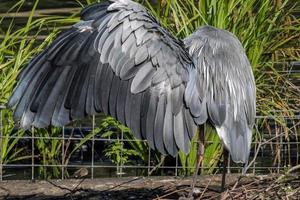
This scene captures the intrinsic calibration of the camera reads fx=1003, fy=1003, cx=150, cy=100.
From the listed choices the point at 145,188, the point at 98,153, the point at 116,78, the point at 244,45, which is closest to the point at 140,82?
the point at 116,78

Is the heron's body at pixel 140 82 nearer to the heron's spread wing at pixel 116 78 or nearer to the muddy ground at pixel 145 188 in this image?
the heron's spread wing at pixel 116 78

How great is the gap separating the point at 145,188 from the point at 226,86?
4.33 ft

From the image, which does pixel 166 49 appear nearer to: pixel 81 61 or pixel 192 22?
pixel 81 61

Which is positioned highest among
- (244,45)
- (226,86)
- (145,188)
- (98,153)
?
(244,45)

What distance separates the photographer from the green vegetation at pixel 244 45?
25.0 ft

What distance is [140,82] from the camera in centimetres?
616

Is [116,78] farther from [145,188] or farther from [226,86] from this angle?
[145,188]

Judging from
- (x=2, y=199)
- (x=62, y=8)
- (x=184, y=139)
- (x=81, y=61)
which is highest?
(x=62, y=8)

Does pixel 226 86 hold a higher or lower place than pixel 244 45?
lower

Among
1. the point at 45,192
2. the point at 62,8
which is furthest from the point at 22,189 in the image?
the point at 62,8

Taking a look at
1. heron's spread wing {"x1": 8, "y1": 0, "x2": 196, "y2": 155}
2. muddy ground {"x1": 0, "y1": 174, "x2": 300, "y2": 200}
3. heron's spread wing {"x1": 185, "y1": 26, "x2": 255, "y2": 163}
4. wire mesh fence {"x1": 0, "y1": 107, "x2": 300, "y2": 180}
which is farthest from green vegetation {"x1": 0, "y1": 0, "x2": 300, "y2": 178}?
heron's spread wing {"x1": 8, "y1": 0, "x2": 196, "y2": 155}

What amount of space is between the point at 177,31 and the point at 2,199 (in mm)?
1926

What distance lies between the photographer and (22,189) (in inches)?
292

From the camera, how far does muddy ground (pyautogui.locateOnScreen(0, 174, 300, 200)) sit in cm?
691
